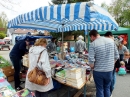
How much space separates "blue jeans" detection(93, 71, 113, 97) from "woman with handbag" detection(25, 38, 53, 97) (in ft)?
3.18

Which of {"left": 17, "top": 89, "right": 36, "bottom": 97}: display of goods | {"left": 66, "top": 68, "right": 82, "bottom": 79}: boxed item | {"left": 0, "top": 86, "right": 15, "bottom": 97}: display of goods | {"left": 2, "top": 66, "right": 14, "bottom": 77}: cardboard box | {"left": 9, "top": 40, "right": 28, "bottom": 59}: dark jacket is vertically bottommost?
{"left": 2, "top": 66, "right": 14, "bottom": 77}: cardboard box

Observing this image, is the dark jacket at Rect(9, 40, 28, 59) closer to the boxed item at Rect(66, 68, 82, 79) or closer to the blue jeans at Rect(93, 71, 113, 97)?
the boxed item at Rect(66, 68, 82, 79)

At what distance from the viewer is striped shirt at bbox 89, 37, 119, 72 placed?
2971 mm

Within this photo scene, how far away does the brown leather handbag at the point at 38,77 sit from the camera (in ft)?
9.52

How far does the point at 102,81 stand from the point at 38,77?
1309 millimetres

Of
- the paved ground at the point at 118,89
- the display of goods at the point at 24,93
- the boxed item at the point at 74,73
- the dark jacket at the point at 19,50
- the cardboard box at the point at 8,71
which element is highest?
the dark jacket at the point at 19,50

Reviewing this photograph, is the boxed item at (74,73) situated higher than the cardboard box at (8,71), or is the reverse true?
the boxed item at (74,73)

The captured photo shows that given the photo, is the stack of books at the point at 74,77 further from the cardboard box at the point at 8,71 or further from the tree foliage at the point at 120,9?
the tree foliage at the point at 120,9

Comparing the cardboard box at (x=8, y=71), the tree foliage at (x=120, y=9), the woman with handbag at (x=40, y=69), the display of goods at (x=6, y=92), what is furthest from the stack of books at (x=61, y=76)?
the tree foliage at (x=120, y=9)

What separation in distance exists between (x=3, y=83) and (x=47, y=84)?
0.97 meters

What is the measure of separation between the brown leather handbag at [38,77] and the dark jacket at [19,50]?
1657 millimetres

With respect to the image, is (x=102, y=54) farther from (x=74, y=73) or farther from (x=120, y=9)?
(x=120, y=9)

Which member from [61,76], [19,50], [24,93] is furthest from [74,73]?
[19,50]

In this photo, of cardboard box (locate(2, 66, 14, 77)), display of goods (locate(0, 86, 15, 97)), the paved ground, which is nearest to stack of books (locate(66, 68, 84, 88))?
the paved ground
